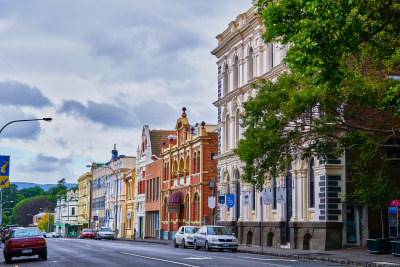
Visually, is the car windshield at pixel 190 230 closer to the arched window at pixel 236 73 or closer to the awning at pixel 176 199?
the arched window at pixel 236 73

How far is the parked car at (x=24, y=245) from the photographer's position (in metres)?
28.3

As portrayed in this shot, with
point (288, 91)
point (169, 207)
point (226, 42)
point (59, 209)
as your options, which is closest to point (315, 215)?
point (288, 91)

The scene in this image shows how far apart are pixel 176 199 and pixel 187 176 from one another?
2.44 m

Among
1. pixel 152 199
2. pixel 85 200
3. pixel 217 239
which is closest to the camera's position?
pixel 217 239

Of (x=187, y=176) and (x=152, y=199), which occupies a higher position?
(x=187, y=176)

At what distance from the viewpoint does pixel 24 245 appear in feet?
93.2

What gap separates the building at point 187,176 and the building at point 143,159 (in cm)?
527

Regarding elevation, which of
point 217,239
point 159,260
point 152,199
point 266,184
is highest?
point 152,199

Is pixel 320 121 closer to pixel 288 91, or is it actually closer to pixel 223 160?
pixel 288 91

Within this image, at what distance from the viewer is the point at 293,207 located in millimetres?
39062

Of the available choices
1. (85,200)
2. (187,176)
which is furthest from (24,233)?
(85,200)

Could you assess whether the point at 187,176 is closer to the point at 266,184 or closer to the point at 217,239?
the point at 266,184

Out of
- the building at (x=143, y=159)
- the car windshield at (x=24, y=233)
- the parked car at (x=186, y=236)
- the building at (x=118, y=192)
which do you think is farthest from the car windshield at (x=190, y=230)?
the building at (x=118, y=192)

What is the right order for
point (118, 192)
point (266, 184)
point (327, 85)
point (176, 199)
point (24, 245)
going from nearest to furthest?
point (327, 85)
point (24, 245)
point (266, 184)
point (176, 199)
point (118, 192)
